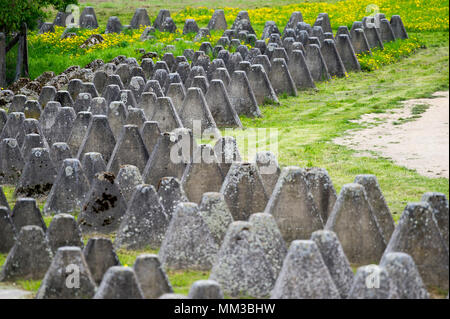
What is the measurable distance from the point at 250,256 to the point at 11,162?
20.2 feet

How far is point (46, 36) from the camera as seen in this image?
1076 inches

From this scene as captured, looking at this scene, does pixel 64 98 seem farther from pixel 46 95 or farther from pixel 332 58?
pixel 332 58

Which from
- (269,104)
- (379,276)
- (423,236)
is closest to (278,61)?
(269,104)

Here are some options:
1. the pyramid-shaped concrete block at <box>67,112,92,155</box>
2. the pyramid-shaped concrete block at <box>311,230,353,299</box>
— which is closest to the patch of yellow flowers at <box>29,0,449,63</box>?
the pyramid-shaped concrete block at <box>67,112,92,155</box>

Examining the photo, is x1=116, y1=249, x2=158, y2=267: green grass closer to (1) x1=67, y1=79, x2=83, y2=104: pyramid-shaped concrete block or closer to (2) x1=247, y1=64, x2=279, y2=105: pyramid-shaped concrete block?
(1) x1=67, y1=79, x2=83, y2=104: pyramid-shaped concrete block

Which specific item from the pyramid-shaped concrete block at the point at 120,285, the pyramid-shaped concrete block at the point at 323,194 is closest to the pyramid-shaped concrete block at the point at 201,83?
the pyramid-shaped concrete block at the point at 323,194

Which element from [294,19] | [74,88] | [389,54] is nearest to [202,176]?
[74,88]

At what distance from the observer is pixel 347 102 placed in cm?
1841

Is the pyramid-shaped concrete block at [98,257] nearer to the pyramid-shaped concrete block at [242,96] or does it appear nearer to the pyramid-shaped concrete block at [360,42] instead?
the pyramid-shaped concrete block at [242,96]

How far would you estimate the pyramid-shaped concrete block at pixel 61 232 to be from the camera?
10070mm

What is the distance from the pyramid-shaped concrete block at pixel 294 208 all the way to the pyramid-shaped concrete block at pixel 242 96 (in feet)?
24.6

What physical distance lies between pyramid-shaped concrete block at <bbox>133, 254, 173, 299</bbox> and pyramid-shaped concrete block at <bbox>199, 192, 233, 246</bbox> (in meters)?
1.78

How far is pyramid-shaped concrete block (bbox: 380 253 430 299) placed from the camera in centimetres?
784
